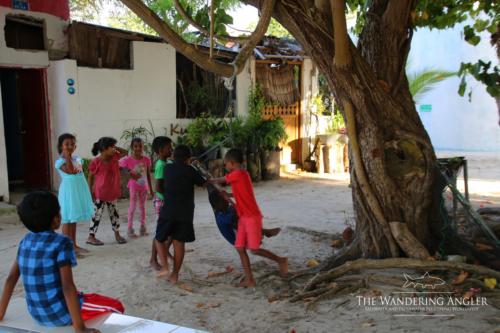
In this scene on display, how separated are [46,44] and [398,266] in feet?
26.9

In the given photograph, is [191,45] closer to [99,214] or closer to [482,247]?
[99,214]

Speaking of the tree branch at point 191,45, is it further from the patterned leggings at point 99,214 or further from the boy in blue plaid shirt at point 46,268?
the patterned leggings at point 99,214

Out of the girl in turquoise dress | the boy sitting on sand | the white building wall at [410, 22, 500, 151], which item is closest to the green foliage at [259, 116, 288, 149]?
the girl in turquoise dress

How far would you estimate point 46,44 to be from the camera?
27.7 ft

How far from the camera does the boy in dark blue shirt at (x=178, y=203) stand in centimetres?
404

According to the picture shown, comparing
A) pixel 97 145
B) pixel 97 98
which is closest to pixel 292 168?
pixel 97 98

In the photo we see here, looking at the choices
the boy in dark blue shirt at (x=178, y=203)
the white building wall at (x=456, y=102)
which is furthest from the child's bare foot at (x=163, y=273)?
the white building wall at (x=456, y=102)

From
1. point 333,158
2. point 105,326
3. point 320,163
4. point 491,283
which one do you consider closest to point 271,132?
point 320,163

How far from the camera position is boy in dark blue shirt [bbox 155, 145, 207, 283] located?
→ 4.04m

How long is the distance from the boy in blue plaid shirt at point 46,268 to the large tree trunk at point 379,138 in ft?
8.93

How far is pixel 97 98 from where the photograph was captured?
8.94 metres

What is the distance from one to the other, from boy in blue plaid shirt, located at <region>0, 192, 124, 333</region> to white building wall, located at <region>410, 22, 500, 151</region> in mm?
15889

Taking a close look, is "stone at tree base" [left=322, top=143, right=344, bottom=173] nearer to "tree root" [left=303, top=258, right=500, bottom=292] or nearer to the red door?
the red door

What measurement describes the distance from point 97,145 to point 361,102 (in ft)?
11.5
